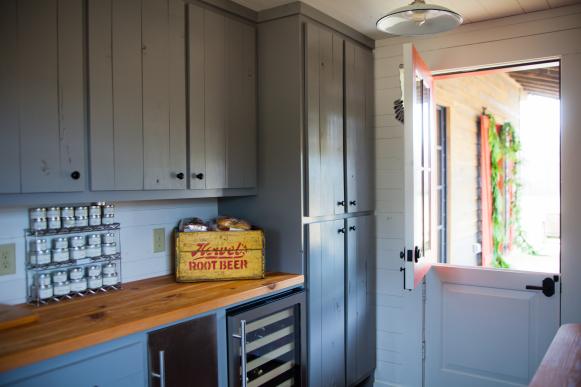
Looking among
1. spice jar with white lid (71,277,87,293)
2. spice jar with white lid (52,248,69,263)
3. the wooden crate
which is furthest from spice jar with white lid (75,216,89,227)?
the wooden crate

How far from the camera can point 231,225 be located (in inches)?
100

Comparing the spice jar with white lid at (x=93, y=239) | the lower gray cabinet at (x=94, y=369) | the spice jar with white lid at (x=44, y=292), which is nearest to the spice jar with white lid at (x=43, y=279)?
the spice jar with white lid at (x=44, y=292)

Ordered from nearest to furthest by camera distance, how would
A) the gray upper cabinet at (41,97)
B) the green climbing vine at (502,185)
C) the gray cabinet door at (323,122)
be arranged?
the gray upper cabinet at (41,97) → the gray cabinet door at (323,122) → the green climbing vine at (502,185)

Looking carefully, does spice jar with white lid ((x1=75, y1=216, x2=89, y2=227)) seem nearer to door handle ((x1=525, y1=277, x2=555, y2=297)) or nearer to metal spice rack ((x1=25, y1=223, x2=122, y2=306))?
metal spice rack ((x1=25, y1=223, x2=122, y2=306))

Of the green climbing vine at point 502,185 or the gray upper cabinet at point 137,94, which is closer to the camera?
the gray upper cabinet at point 137,94

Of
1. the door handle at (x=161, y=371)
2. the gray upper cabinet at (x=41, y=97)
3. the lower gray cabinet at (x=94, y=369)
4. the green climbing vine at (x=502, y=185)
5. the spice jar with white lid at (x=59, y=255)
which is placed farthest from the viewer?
the green climbing vine at (x=502, y=185)

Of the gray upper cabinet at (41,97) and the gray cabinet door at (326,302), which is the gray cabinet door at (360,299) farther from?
the gray upper cabinet at (41,97)

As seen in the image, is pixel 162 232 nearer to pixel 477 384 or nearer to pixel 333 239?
pixel 333 239

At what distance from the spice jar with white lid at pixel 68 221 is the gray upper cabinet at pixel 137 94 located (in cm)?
25

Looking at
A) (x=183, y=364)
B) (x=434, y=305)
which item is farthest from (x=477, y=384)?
(x=183, y=364)

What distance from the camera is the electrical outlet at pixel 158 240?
255cm

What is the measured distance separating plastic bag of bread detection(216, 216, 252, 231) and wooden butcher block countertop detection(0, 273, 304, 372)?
279 millimetres

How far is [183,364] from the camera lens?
1883 mm

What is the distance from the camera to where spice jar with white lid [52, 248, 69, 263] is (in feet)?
6.64
